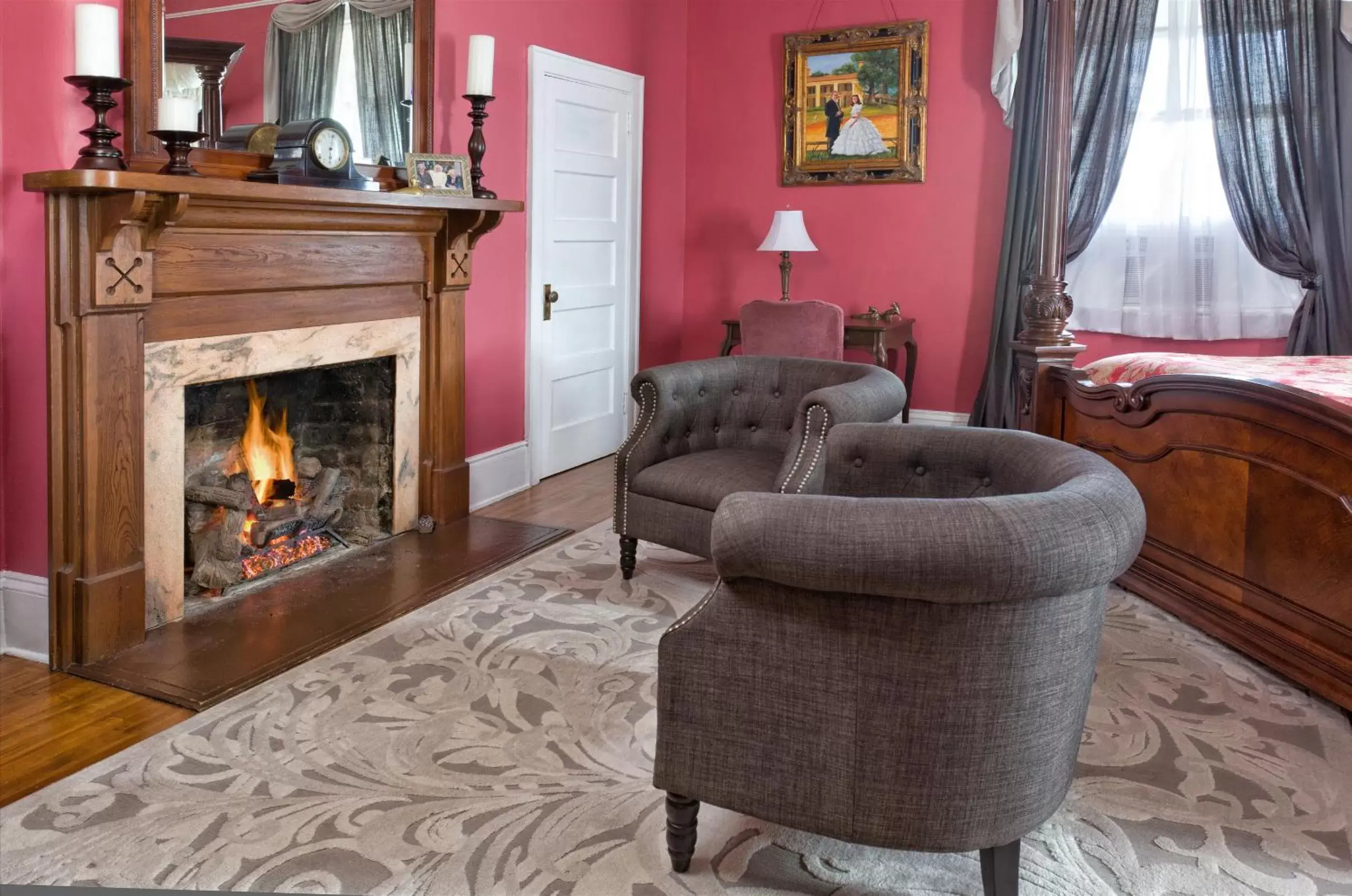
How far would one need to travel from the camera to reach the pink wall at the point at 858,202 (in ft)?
19.8

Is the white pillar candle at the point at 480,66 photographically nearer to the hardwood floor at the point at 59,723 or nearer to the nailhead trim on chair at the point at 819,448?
the nailhead trim on chair at the point at 819,448

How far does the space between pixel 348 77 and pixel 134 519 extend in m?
1.78

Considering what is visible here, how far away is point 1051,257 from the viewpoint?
4074 millimetres

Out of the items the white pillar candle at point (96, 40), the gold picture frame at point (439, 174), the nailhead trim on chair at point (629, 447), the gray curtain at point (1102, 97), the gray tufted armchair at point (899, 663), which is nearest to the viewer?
the gray tufted armchair at point (899, 663)

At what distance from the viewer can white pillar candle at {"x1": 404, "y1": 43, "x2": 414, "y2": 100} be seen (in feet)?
14.0

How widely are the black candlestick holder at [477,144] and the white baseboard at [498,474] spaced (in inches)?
46.5

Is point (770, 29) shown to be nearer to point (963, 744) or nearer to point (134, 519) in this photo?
point (134, 519)

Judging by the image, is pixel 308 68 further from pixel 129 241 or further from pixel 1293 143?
pixel 1293 143

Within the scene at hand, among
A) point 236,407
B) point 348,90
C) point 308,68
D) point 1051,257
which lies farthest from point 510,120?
point 1051,257

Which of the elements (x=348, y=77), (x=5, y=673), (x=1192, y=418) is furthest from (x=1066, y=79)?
(x=5, y=673)

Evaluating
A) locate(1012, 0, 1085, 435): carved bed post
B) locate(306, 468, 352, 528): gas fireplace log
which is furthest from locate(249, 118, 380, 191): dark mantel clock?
locate(1012, 0, 1085, 435): carved bed post

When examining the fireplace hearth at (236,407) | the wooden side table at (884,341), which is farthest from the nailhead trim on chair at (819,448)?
the wooden side table at (884,341)

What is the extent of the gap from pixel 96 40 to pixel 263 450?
65.9 inches

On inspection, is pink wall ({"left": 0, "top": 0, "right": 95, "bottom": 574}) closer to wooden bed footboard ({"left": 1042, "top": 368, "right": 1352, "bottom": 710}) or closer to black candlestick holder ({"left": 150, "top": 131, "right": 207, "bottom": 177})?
black candlestick holder ({"left": 150, "top": 131, "right": 207, "bottom": 177})
